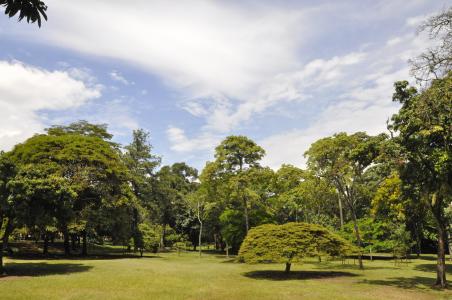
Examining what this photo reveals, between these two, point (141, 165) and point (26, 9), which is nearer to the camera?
point (26, 9)

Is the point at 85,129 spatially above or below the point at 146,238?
above

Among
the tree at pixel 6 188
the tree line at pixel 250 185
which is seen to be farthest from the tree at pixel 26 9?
the tree at pixel 6 188

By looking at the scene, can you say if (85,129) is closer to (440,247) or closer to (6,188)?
(6,188)

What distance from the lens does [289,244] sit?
26906 millimetres

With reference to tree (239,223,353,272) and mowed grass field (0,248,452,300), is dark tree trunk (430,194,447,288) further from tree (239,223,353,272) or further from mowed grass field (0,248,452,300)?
tree (239,223,353,272)

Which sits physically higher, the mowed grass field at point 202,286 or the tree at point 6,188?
the tree at point 6,188

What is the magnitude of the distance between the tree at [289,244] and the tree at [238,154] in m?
14.2

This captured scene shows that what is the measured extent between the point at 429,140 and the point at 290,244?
1228 centimetres

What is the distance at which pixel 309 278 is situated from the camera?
2575 centimetres

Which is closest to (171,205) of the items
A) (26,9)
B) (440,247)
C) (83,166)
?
(83,166)

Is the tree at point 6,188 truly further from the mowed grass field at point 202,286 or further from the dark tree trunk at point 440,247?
the dark tree trunk at point 440,247

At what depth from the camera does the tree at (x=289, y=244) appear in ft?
87.7

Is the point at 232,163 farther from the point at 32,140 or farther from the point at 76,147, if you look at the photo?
the point at 32,140

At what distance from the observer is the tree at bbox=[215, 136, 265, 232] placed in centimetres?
4266
